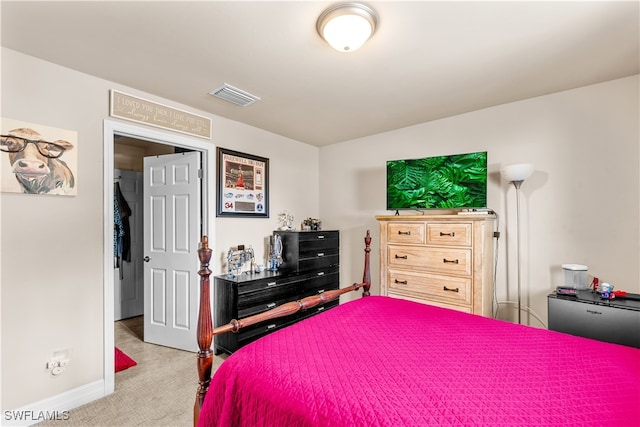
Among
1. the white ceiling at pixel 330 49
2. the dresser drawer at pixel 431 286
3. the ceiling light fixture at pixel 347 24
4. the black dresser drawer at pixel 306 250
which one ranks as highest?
the white ceiling at pixel 330 49

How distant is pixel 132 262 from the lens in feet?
13.9

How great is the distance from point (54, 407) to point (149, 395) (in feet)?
1.97

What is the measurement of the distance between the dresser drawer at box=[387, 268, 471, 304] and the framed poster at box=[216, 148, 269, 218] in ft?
5.76

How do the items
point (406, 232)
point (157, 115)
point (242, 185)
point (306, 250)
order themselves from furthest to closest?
1. point (306, 250)
2. point (242, 185)
3. point (406, 232)
4. point (157, 115)

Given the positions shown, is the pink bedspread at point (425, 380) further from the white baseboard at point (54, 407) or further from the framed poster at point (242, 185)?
the framed poster at point (242, 185)

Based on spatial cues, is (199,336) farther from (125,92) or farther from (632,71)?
(632,71)

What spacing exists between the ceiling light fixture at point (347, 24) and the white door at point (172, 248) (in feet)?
6.52

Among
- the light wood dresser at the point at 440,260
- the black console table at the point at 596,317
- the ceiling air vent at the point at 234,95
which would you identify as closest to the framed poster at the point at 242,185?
the ceiling air vent at the point at 234,95

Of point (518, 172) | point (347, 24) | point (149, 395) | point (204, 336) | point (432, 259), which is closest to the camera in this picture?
point (204, 336)

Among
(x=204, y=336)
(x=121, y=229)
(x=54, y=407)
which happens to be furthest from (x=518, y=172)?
(x=121, y=229)

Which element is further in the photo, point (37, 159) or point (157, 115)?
point (157, 115)

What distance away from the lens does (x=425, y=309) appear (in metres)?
2.03

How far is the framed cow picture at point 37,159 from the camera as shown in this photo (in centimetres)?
194

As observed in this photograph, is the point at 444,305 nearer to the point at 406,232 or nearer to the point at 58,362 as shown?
the point at 406,232
